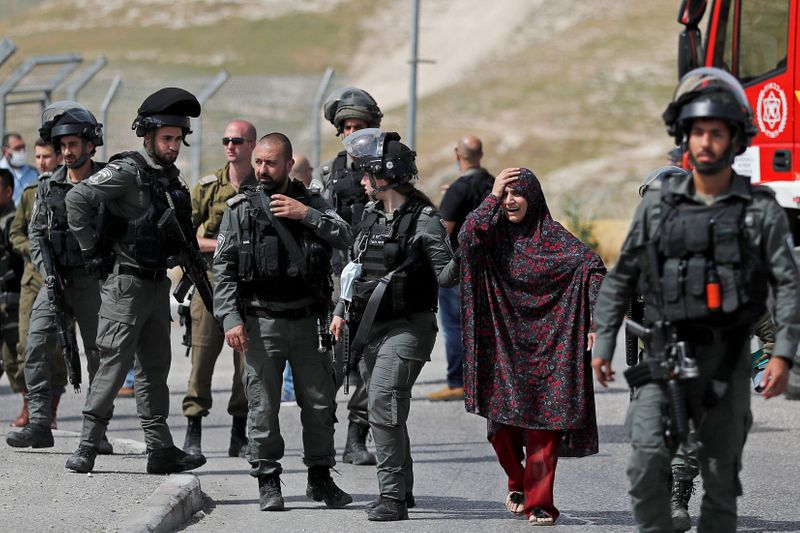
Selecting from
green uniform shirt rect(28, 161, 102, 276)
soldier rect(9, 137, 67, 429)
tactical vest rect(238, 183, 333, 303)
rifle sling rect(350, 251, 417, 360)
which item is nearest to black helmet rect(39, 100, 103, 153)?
green uniform shirt rect(28, 161, 102, 276)

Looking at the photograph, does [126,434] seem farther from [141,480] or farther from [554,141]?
[554,141]

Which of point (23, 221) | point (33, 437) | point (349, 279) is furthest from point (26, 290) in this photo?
point (349, 279)

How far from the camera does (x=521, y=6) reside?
79.8m

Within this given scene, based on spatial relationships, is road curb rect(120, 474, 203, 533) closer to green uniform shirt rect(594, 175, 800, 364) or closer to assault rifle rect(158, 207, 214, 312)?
assault rifle rect(158, 207, 214, 312)

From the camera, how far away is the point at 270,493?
7586 mm

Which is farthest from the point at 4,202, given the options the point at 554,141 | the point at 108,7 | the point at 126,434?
the point at 108,7

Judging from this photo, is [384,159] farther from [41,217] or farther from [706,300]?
[41,217]

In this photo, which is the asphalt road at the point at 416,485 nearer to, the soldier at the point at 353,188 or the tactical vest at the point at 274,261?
the soldier at the point at 353,188

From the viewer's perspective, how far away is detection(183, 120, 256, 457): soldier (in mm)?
9234

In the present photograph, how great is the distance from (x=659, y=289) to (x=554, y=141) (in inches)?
1769

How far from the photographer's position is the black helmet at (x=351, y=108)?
9148mm

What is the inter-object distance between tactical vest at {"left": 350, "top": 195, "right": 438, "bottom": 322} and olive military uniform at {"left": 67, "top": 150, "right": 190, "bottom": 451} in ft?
4.00

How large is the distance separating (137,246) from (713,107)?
3620mm

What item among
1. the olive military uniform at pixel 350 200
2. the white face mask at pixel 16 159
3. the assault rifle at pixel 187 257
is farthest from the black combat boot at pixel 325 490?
the white face mask at pixel 16 159
